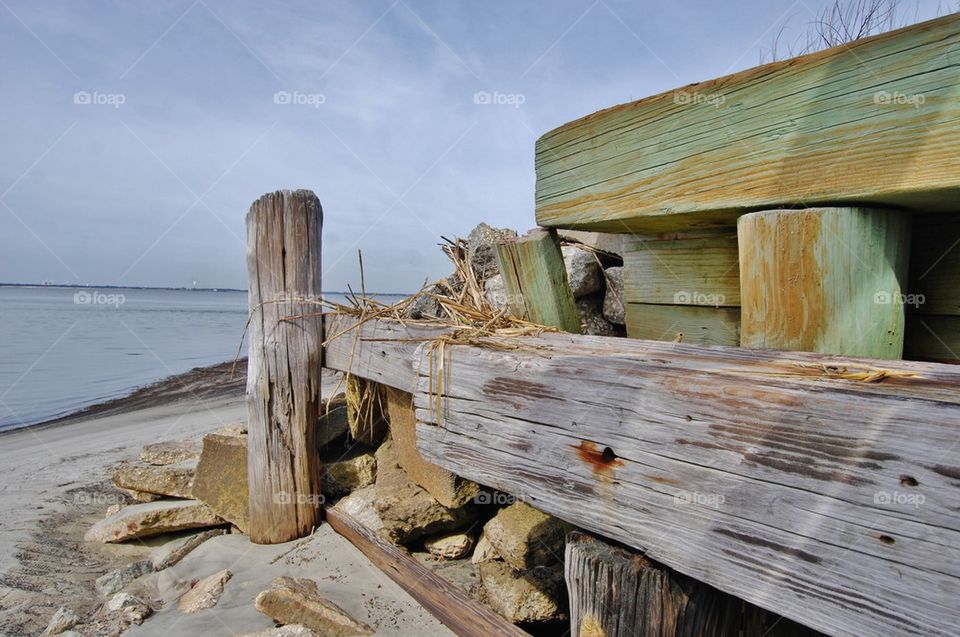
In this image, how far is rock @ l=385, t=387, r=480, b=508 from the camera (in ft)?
11.1

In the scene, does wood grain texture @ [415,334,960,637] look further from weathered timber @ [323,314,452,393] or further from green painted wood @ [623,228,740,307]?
weathered timber @ [323,314,452,393]

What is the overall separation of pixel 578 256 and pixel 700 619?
2310 mm

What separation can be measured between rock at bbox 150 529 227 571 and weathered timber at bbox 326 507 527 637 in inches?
50.3

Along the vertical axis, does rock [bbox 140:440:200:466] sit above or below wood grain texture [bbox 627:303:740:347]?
below

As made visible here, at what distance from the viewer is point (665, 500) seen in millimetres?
1452

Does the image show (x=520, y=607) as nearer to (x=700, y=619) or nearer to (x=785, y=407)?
(x=700, y=619)

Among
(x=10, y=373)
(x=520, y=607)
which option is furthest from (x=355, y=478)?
(x=10, y=373)

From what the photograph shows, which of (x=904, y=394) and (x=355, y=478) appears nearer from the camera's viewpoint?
(x=904, y=394)

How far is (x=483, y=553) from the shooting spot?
3.32 m

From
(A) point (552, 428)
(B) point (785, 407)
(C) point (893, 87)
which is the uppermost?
(C) point (893, 87)

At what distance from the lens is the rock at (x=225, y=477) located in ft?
14.1

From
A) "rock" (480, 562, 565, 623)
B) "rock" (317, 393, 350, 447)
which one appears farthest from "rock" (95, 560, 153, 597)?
"rock" (480, 562, 565, 623)
